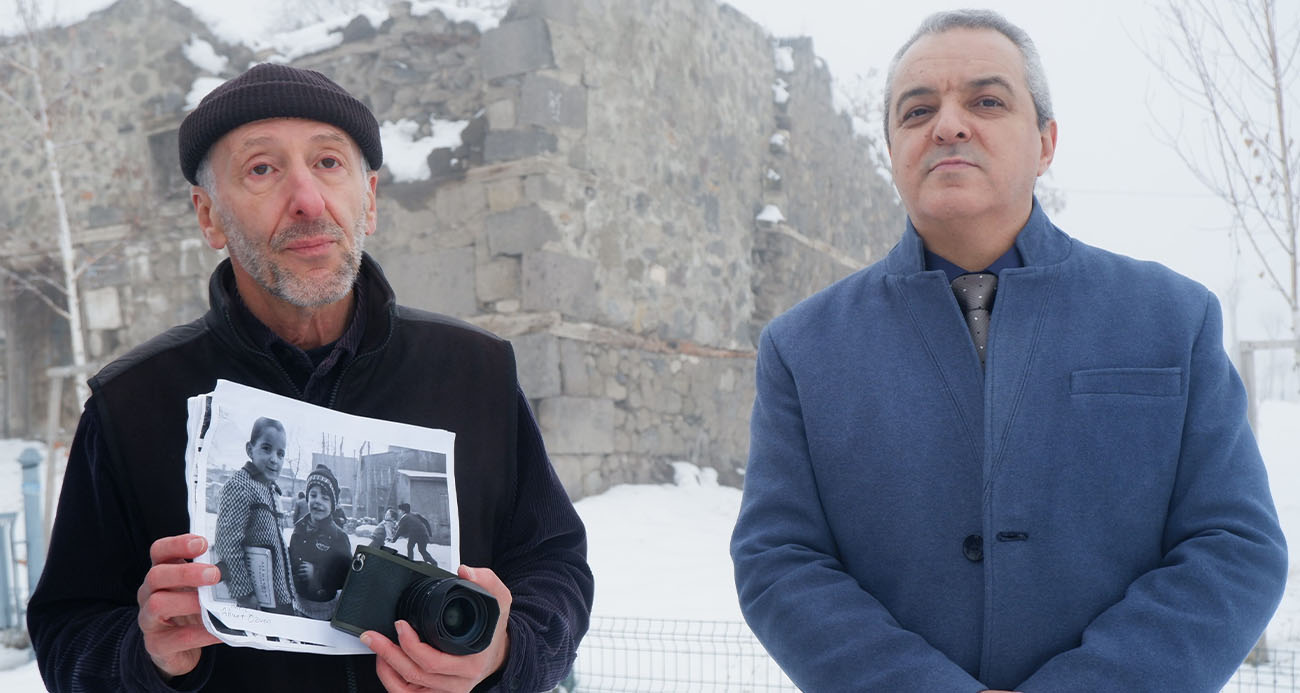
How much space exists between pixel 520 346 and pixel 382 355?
4.97 meters

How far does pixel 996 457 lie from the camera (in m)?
1.60

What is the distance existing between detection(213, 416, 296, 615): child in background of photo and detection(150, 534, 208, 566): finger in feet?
0.12

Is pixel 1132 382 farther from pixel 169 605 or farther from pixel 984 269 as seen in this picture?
pixel 169 605

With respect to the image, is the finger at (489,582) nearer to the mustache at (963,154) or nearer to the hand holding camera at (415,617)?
the hand holding camera at (415,617)

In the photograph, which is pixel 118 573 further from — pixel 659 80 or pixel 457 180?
pixel 659 80

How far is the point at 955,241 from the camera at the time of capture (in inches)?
70.7

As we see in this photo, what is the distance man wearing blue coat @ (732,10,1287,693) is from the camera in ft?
4.94

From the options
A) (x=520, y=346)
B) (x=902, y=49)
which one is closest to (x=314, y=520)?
(x=902, y=49)

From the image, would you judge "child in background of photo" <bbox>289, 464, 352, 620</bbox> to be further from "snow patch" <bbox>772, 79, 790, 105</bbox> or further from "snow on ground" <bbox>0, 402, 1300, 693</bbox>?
"snow patch" <bbox>772, 79, 790, 105</bbox>

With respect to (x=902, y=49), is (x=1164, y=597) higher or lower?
lower

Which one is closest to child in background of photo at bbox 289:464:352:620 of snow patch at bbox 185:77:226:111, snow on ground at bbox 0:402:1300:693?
snow on ground at bbox 0:402:1300:693

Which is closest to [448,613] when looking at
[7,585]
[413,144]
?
[7,585]

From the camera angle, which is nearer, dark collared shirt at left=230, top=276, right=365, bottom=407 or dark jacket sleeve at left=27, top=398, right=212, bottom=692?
dark jacket sleeve at left=27, top=398, right=212, bottom=692

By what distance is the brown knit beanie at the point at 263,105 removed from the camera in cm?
157
